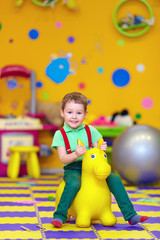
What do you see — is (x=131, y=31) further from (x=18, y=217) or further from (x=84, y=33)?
(x=18, y=217)

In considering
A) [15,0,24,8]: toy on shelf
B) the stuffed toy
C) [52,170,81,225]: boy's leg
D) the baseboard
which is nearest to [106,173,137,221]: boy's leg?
[52,170,81,225]: boy's leg

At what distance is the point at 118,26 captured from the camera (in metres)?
4.89

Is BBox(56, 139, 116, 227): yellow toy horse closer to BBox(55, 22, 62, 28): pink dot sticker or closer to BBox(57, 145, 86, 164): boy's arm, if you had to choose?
BBox(57, 145, 86, 164): boy's arm

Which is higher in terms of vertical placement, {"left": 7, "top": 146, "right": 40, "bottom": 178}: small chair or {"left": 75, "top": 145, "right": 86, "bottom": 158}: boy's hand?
{"left": 75, "top": 145, "right": 86, "bottom": 158}: boy's hand

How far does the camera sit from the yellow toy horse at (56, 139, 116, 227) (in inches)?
90.1

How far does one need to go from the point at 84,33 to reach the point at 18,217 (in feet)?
9.50

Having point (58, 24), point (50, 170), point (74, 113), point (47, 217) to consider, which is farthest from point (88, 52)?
point (47, 217)

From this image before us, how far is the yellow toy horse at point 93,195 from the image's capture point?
229cm

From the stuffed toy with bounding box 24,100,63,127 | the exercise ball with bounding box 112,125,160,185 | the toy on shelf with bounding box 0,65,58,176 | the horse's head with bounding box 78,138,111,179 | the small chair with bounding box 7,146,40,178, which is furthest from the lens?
the stuffed toy with bounding box 24,100,63,127

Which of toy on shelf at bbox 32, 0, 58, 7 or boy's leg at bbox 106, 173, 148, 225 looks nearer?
boy's leg at bbox 106, 173, 148, 225

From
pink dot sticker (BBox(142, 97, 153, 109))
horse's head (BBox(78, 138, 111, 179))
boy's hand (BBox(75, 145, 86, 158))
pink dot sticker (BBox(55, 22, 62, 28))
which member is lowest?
horse's head (BBox(78, 138, 111, 179))

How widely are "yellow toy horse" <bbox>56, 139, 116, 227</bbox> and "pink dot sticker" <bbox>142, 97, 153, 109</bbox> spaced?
8.90 ft

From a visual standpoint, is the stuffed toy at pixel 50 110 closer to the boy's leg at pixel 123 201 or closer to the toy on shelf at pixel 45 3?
the toy on shelf at pixel 45 3

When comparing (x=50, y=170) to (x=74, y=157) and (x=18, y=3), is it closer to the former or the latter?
(x=18, y=3)
